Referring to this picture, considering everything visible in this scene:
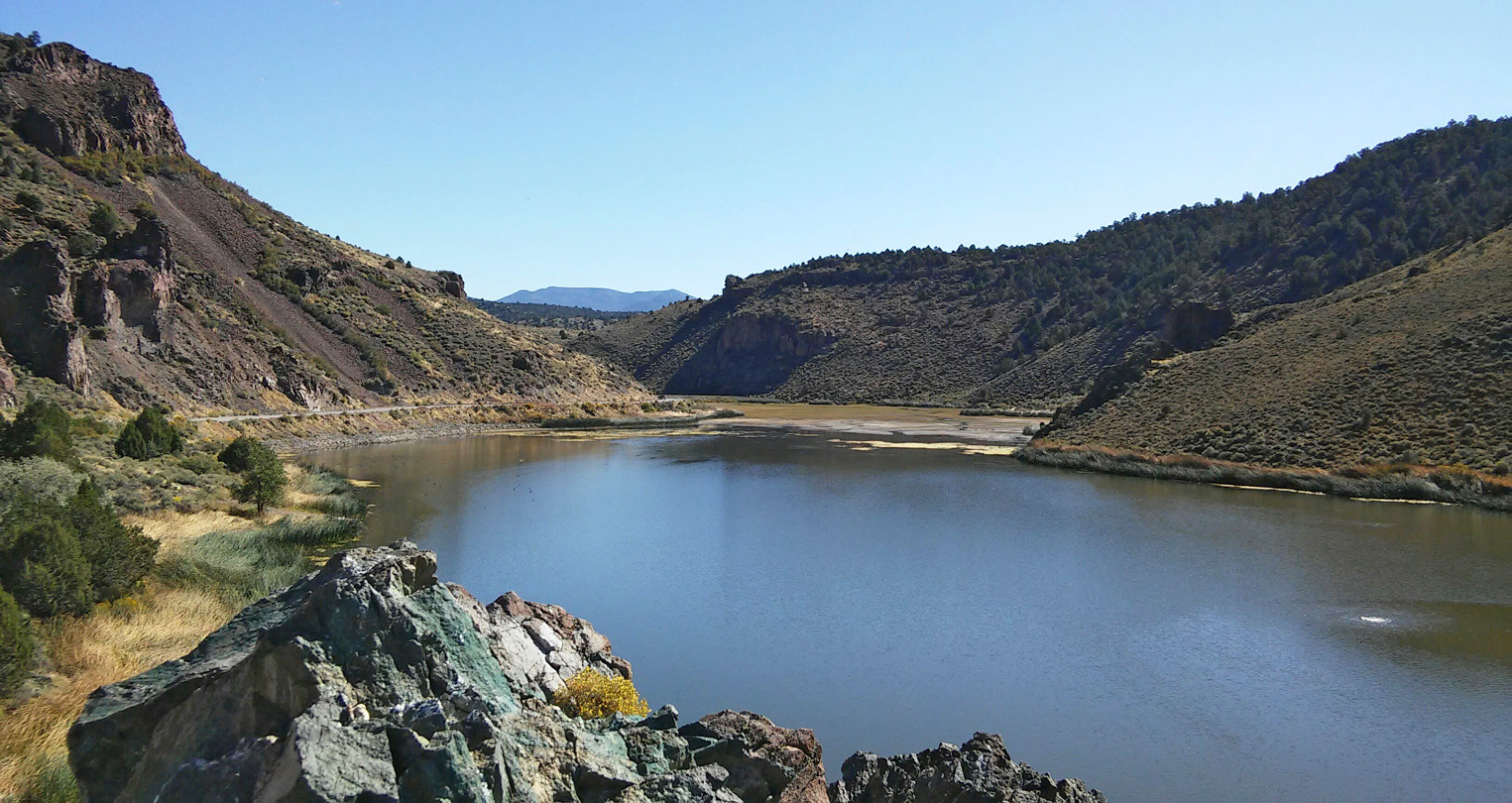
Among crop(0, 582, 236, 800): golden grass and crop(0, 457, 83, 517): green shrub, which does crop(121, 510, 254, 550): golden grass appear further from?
crop(0, 582, 236, 800): golden grass

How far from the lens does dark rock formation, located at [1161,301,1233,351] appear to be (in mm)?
44750

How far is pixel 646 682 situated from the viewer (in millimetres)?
11891

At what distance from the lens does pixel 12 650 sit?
285 inches

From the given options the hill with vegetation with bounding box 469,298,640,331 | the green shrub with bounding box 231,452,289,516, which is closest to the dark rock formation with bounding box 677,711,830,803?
the green shrub with bounding box 231,452,289,516

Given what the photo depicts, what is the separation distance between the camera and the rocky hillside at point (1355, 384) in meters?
28.4

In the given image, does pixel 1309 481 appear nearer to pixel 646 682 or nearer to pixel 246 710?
pixel 646 682

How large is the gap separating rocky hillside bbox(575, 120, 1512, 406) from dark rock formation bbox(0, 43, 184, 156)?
58.5m

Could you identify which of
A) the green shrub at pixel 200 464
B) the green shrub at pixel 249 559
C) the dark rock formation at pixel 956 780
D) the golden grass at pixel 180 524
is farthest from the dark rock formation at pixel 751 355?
the dark rock formation at pixel 956 780

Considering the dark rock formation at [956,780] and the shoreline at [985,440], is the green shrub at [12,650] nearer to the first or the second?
the dark rock formation at [956,780]

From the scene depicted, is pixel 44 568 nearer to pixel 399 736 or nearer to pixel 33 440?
pixel 399 736

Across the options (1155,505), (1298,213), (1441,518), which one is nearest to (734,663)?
(1155,505)

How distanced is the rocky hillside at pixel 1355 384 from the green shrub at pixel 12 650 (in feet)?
105

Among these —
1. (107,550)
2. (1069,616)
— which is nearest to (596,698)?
(107,550)

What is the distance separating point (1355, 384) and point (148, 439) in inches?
1451
